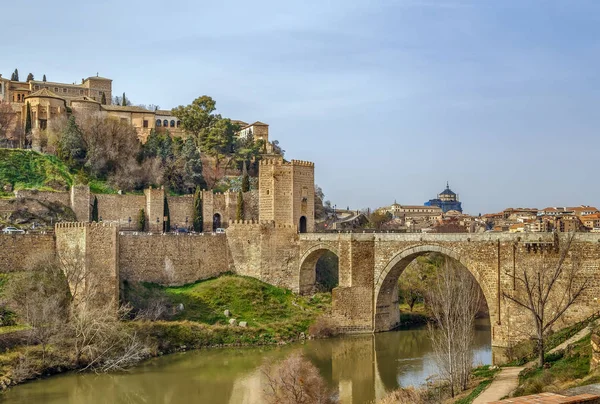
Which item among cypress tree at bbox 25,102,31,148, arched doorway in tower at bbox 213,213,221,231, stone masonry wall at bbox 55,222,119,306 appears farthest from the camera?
cypress tree at bbox 25,102,31,148

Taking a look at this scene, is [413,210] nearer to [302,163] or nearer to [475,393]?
[302,163]

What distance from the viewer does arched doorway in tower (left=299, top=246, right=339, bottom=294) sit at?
3772 centimetres

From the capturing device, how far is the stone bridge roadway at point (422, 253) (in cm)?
2466

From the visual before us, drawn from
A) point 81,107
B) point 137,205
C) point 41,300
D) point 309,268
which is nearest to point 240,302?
point 309,268

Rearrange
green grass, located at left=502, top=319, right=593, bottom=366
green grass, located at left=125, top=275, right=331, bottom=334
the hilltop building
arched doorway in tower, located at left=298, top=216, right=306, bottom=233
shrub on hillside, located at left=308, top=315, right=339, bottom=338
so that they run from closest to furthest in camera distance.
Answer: green grass, located at left=502, top=319, right=593, bottom=366 < green grass, located at left=125, top=275, right=331, bottom=334 < shrub on hillside, located at left=308, top=315, right=339, bottom=338 < arched doorway in tower, located at left=298, top=216, right=306, bottom=233 < the hilltop building

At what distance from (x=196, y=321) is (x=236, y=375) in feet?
20.2

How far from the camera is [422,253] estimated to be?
1262 inches

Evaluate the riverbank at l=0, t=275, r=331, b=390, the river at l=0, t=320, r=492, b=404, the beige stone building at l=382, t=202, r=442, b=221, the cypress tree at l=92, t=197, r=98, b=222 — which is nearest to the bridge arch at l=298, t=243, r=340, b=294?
the riverbank at l=0, t=275, r=331, b=390

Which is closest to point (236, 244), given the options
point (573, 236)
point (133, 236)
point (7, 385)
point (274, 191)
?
point (274, 191)

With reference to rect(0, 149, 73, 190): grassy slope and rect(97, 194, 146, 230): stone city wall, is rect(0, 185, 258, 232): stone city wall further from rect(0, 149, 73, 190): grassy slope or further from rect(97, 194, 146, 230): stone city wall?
rect(0, 149, 73, 190): grassy slope

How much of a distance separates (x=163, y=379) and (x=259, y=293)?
36.4 ft

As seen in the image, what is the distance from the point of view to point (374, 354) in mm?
30047

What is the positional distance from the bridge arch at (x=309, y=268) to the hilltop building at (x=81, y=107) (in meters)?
24.5

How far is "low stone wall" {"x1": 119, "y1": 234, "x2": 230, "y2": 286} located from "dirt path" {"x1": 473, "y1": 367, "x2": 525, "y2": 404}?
2032cm
